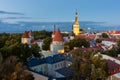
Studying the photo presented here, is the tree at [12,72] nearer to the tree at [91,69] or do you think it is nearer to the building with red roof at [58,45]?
the tree at [91,69]

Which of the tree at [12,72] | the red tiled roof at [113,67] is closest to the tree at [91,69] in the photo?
the red tiled roof at [113,67]

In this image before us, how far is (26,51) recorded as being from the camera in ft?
127

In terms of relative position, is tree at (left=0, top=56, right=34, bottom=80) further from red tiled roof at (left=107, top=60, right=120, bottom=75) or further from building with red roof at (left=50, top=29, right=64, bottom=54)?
building with red roof at (left=50, top=29, right=64, bottom=54)

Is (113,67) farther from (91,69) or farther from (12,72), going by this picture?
(12,72)

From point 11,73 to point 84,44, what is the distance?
34811mm

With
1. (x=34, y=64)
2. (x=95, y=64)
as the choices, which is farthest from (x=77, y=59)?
(x=34, y=64)

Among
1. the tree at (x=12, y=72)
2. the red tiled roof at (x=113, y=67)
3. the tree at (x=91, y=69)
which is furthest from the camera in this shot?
the red tiled roof at (x=113, y=67)

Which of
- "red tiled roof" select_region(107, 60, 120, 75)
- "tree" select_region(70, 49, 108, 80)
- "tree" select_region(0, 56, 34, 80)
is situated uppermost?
"tree" select_region(0, 56, 34, 80)

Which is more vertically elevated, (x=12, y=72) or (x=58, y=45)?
(x=12, y=72)

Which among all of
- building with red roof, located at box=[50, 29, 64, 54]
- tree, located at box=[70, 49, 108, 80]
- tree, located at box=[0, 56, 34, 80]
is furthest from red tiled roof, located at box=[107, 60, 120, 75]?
building with red roof, located at box=[50, 29, 64, 54]

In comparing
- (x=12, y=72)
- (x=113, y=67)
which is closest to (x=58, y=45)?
Result: (x=113, y=67)

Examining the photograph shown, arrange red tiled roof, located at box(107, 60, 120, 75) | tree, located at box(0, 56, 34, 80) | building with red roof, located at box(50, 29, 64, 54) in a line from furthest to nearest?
building with red roof, located at box(50, 29, 64, 54)
red tiled roof, located at box(107, 60, 120, 75)
tree, located at box(0, 56, 34, 80)

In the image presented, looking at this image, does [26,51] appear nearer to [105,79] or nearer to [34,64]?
[34,64]

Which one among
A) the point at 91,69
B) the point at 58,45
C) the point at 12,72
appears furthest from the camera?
the point at 58,45
